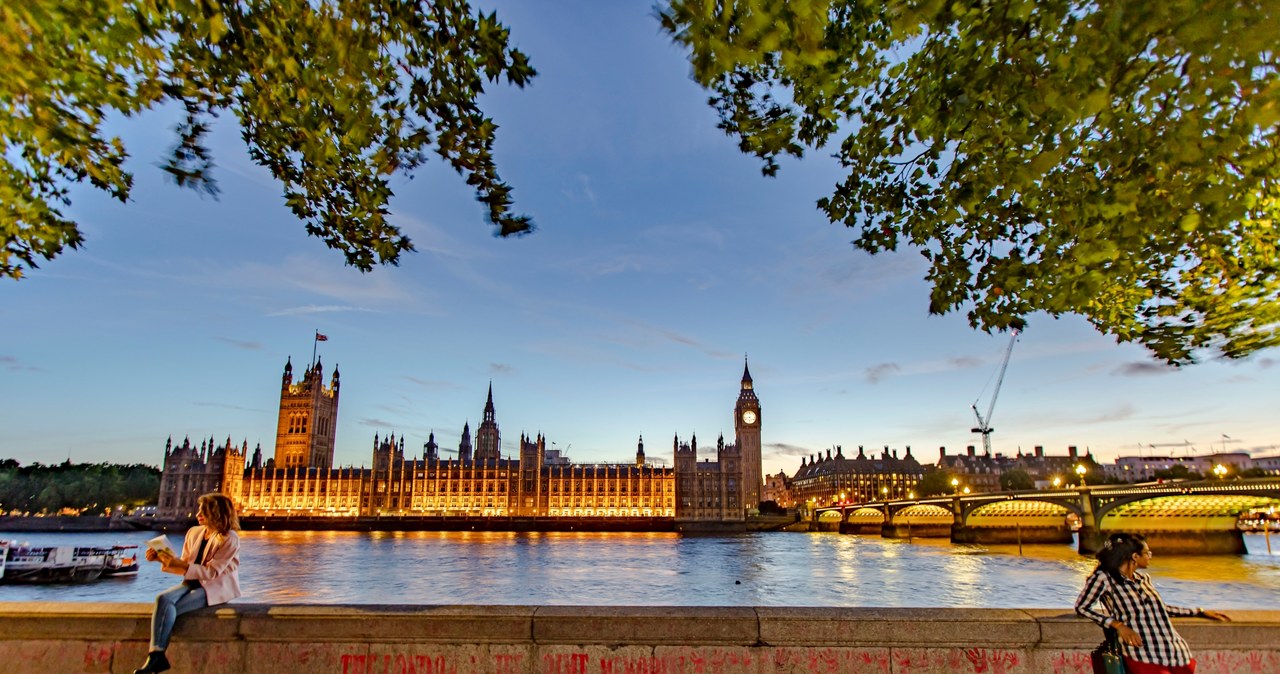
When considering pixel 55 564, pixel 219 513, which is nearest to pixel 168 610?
pixel 219 513

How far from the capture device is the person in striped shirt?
14.0 feet

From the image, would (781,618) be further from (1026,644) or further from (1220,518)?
(1220,518)

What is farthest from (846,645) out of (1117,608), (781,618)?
(1117,608)

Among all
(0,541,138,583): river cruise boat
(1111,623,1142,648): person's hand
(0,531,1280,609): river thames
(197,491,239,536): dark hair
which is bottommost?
(0,531,1280,609): river thames

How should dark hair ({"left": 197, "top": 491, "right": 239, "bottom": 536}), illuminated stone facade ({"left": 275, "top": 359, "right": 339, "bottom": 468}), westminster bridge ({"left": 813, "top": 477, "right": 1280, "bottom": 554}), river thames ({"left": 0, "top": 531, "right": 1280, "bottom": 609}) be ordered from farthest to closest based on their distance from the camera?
illuminated stone facade ({"left": 275, "top": 359, "right": 339, "bottom": 468}) < westminster bridge ({"left": 813, "top": 477, "right": 1280, "bottom": 554}) < river thames ({"left": 0, "top": 531, "right": 1280, "bottom": 609}) < dark hair ({"left": 197, "top": 491, "right": 239, "bottom": 536})

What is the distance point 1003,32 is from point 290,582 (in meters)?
42.0

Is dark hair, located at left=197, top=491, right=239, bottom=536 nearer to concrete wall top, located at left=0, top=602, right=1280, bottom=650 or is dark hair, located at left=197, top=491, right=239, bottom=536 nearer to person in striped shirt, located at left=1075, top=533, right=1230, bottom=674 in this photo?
concrete wall top, located at left=0, top=602, right=1280, bottom=650

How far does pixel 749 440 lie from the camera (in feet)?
461

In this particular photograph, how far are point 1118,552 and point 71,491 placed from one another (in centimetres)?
15130

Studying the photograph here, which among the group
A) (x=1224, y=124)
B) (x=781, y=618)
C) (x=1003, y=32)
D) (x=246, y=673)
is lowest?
(x=246, y=673)

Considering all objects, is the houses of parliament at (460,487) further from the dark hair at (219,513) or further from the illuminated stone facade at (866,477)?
the dark hair at (219,513)

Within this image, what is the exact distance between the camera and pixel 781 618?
5051 mm

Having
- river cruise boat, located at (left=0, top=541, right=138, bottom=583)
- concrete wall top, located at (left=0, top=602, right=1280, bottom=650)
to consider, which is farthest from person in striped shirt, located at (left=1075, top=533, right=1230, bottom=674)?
river cruise boat, located at (left=0, top=541, right=138, bottom=583)

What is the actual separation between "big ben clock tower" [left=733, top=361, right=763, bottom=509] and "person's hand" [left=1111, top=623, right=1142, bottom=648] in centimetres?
13278
